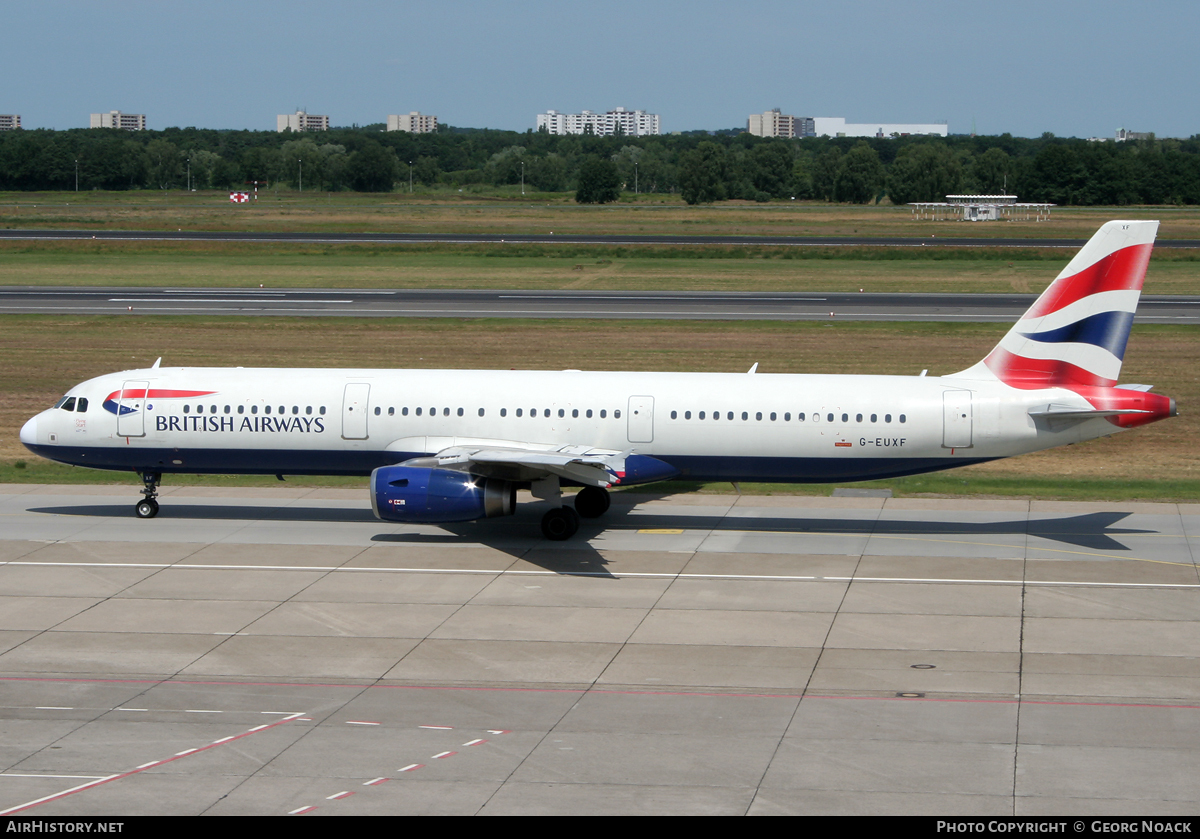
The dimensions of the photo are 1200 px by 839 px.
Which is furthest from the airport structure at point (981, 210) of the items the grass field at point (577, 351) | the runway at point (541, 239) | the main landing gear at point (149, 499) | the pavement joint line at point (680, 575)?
the main landing gear at point (149, 499)

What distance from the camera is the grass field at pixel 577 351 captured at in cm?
3953

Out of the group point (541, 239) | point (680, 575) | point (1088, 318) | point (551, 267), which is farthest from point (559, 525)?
point (541, 239)

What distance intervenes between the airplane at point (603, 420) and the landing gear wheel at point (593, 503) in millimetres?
37

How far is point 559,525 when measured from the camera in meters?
29.6

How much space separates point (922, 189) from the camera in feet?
587

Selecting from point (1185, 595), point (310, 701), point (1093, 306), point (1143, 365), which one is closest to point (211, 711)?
point (310, 701)

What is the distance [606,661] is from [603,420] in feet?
31.9

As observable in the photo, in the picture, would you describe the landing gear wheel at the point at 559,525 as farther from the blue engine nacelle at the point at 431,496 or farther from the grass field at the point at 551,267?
the grass field at the point at 551,267

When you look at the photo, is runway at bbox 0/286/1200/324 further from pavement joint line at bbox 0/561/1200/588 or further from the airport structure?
the airport structure

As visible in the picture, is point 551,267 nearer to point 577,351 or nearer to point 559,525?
point 577,351

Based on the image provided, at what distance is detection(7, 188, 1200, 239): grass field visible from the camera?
126 metres

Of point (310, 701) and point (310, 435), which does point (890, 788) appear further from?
point (310, 435)

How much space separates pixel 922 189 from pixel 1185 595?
162 metres

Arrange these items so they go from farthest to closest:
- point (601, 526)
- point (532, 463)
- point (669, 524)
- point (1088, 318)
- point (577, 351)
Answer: point (577, 351) → point (669, 524) → point (601, 526) → point (1088, 318) → point (532, 463)
